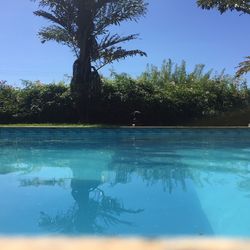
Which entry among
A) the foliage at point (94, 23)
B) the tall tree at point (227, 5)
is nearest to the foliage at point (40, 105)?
the foliage at point (94, 23)

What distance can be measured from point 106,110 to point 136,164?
33.5 feet

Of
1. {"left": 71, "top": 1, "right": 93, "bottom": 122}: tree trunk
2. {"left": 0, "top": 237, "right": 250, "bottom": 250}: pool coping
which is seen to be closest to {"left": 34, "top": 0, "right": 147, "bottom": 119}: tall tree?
{"left": 71, "top": 1, "right": 93, "bottom": 122}: tree trunk

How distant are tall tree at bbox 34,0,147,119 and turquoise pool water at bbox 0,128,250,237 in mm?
5288

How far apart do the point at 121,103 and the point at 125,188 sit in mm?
12940

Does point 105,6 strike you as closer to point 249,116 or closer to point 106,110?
point 106,110

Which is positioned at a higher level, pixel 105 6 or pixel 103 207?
pixel 105 6

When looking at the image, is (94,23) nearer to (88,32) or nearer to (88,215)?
(88,32)

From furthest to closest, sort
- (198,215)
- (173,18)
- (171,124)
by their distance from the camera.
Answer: (173,18) → (171,124) → (198,215)

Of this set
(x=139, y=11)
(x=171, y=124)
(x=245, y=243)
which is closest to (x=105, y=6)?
(x=139, y=11)

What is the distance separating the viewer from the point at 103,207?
5.73m

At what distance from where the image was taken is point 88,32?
18.3m

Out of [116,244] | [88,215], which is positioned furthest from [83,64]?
[116,244]

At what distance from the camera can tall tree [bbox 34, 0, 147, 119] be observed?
715 inches

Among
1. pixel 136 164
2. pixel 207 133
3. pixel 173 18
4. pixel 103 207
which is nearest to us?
pixel 103 207
